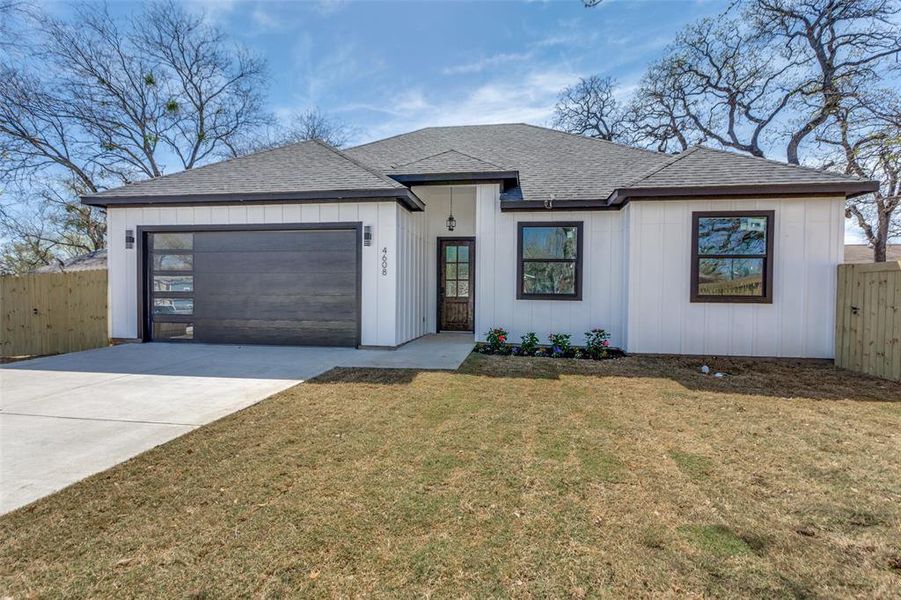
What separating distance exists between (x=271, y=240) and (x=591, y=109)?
17859 millimetres

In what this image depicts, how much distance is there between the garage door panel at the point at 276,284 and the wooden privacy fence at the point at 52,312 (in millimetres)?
2387

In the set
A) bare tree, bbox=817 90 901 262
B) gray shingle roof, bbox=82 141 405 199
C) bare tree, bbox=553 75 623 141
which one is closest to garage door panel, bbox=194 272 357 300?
gray shingle roof, bbox=82 141 405 199

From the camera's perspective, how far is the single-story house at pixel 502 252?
6824mm

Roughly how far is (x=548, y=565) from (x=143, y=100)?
2377cm

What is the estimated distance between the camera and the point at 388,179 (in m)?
7.63

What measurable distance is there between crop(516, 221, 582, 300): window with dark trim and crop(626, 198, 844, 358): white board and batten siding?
1039mm

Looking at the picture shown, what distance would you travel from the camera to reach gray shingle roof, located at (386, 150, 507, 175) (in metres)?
7.95

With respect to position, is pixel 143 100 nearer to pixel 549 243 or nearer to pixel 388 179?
pixel 388 179

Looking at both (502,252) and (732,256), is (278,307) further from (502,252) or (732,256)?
(732,256)

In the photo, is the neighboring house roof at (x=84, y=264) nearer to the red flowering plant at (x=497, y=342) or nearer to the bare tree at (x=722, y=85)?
the red flowering plant at (x=497, y=342)

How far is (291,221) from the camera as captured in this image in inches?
307

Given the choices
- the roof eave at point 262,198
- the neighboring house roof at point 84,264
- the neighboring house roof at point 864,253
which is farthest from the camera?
the neighboring house roof at point 864,253

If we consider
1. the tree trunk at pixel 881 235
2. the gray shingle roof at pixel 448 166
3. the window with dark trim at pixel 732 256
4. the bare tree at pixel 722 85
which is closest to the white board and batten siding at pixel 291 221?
the gray shingle roof at pixel 448 166

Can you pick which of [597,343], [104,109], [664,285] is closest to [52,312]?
[597,343]
